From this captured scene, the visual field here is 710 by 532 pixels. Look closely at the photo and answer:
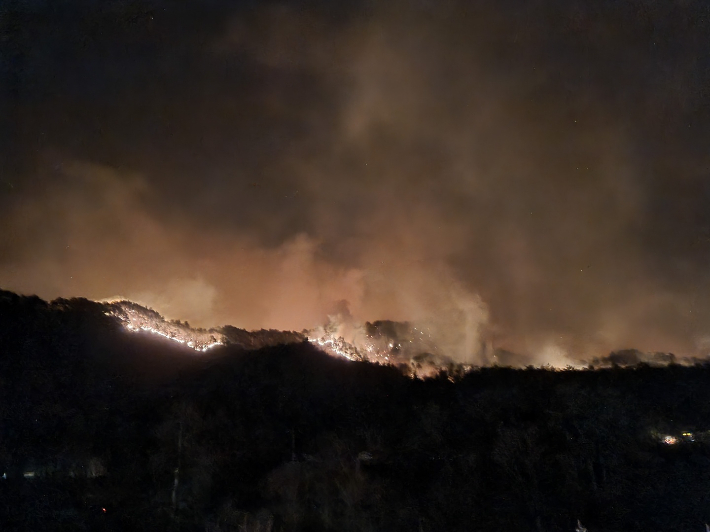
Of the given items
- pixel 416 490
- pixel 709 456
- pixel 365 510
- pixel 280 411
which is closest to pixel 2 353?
pixel 280 411

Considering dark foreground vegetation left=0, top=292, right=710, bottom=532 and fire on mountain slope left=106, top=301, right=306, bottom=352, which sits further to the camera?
fire on mountain slope left=106, top=301, right=306, bottom=352

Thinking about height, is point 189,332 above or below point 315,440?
above

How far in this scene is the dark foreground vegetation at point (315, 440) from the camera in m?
20.7

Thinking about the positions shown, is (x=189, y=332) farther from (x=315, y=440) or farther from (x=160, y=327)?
(x=315, y=440)

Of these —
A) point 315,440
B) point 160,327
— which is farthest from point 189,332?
point 315,440

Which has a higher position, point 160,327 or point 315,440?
point 160,327

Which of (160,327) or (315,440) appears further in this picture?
(160,327)

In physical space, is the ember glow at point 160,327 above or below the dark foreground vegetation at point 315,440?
above

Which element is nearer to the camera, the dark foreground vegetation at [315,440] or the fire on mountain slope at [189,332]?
the dark foreground vegetation at [315,440]

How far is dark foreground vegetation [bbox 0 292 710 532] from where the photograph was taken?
20719 millimetres

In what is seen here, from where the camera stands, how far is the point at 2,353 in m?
23.4

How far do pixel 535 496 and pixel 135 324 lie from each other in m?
17.7

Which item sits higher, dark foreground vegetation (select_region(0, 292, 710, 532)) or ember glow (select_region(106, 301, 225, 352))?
ember glow (select_region(106, 301, 225, 352))

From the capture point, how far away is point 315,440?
23000 mm
